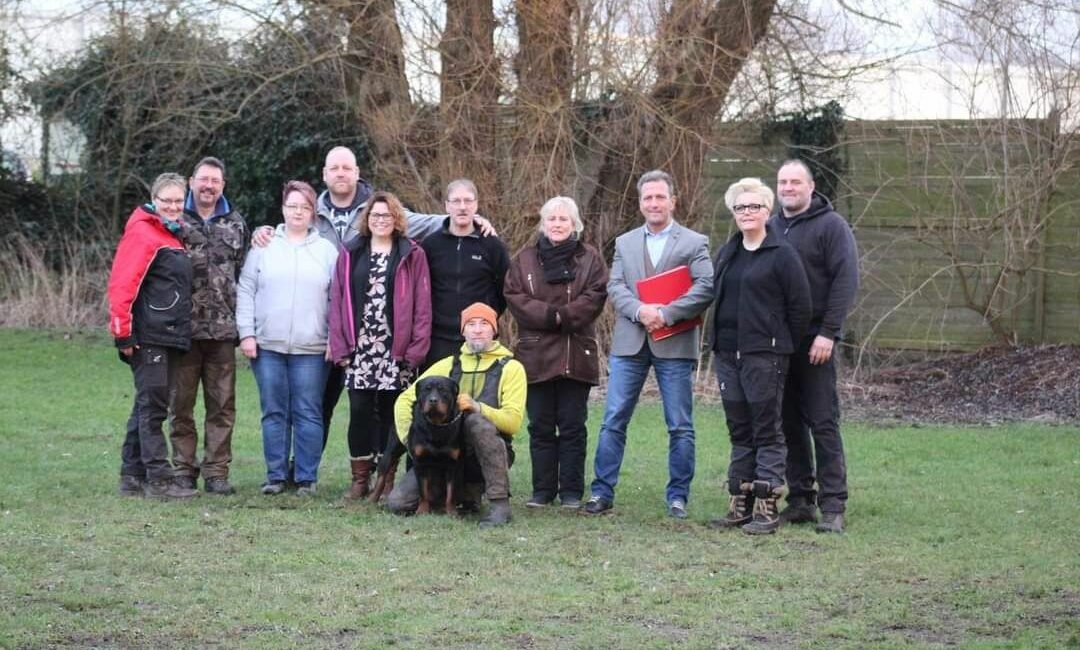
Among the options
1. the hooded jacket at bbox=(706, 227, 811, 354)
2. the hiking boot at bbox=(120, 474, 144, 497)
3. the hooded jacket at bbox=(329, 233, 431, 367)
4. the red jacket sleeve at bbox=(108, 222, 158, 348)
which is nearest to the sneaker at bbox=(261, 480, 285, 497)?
the hiking boot at bbox=(120, 474, 144, 497)

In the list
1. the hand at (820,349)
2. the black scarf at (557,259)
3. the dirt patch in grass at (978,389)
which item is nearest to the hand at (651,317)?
the black scarf at (557,259)

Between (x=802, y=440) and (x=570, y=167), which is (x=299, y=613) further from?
(x=570, y=167)

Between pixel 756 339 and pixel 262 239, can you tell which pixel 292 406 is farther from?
pixel 756 339

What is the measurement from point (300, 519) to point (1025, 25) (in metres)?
9.03

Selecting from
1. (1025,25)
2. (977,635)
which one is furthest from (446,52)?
(977,635)

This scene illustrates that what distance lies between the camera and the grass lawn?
521 centimetres

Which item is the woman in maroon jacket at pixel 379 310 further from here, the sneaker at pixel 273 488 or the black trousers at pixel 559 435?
the black trousers at pixel 559 435

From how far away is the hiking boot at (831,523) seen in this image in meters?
7.21

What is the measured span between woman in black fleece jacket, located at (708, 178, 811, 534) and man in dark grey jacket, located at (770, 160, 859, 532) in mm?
127

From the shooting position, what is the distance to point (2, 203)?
19.1 m

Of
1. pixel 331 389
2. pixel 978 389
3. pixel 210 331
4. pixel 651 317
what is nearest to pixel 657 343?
pixel 651 317

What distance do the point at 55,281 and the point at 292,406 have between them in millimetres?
10942

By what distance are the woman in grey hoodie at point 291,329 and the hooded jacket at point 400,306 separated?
0.50 ft

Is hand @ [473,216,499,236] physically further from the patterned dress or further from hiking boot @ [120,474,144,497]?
hiking boot @ [120,474,144,497]
